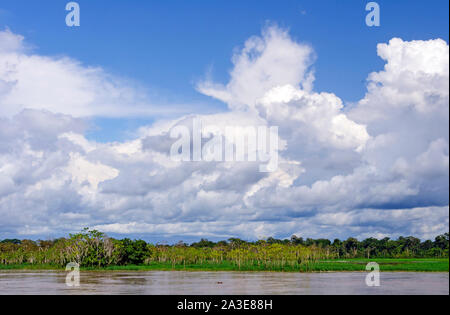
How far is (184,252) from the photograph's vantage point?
373 feet

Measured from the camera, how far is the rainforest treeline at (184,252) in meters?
96.2

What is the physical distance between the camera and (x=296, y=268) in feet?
288

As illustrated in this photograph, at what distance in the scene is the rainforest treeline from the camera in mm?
96188

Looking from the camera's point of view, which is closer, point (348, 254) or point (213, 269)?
point (213, 269)
